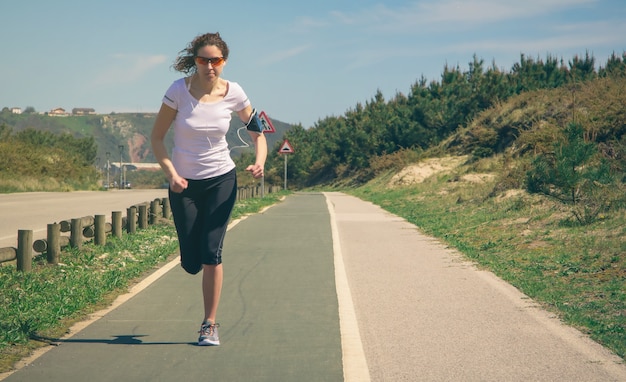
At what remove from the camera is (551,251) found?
1331 cm

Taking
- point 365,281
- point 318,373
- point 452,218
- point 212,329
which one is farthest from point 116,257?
point 452,218

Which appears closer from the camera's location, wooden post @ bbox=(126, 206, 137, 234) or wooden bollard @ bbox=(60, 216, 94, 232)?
wooden bollard @ bbox=(60, 216, 94, 232)

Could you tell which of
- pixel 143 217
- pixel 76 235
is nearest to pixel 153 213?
pixel 143 217

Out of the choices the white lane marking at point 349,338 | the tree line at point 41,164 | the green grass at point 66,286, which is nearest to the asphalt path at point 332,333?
the white lane marking at point 349,338

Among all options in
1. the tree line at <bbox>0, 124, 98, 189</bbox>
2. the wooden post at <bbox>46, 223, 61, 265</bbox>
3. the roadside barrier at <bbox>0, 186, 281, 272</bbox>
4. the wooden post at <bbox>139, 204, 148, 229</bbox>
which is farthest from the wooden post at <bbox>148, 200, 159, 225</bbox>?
the tree line at <bbox>0, 124, 98, 189</bbox>

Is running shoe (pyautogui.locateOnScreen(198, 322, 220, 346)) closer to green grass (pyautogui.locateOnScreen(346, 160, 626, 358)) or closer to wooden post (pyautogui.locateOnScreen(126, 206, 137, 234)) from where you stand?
green grass (pyautogui.locateOnScreen(346, 160, 626, 358))

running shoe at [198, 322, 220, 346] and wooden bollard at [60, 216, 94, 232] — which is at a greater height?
wooden bollard at [60, 216, 94, 232]

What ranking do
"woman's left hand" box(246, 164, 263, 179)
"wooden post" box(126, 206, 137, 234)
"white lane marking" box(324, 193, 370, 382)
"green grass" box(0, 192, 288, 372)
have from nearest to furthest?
"white lane marking" box(324, 193, 370, 382) → "woman's left hand" box(246, 164, 263, 179) → "green grass" box(0, 192, 288, 372) → "wooden post" box(126, 206, 137, 234)

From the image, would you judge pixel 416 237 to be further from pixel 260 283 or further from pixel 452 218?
pixel 260 283

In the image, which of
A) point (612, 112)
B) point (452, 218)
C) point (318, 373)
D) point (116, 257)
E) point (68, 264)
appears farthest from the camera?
point (612, 112)

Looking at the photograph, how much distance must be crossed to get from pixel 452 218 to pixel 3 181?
3109cm

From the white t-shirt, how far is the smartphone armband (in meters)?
0.21

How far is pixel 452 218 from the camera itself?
21.9 metres

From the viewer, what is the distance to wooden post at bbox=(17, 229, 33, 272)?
10.3 m
